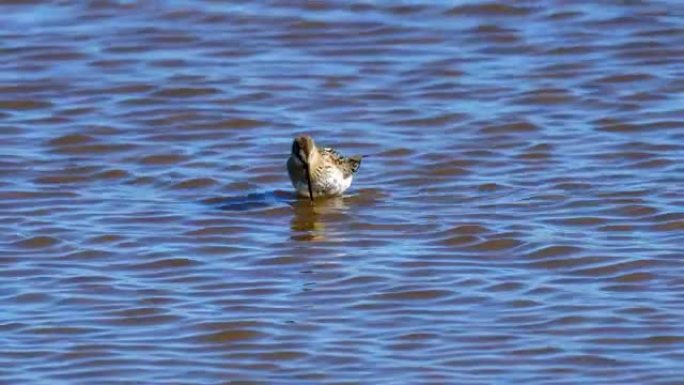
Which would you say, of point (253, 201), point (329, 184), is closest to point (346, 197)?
point (329, 184)

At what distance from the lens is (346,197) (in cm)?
1283

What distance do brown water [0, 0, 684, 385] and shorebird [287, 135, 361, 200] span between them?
0.56ft

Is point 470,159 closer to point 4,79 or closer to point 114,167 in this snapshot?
point 114,167

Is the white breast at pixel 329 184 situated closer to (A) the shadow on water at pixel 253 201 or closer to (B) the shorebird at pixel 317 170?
(B) the shorebird at pixel 317 170

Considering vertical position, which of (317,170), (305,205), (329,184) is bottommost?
(305,205)

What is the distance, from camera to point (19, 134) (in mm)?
13984

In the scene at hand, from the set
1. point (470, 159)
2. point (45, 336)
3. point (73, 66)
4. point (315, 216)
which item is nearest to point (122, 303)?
point (45, 336)

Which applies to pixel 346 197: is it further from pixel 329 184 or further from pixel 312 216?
pixel 312 216

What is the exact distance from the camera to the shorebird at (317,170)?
41.0 feet

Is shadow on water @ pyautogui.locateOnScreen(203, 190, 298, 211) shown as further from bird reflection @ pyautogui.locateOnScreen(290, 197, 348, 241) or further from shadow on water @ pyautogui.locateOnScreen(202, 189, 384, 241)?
bird reflection @ pyautogui.locateOnScreen(290, 197, 348, 241)

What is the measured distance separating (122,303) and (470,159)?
3611 mm

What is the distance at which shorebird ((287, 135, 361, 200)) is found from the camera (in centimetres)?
1251

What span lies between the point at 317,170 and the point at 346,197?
17.9 inches

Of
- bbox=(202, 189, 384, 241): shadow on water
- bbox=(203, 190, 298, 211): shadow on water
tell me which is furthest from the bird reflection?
bbox=(203, 190, 298, 211): shadow on water
